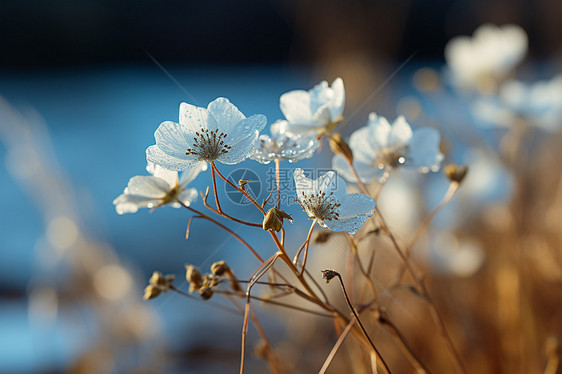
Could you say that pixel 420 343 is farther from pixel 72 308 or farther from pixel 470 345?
pixel 72 308

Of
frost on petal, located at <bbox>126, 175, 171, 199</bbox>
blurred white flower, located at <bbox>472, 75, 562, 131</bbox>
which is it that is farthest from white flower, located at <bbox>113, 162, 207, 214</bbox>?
blurred white flower, located at <bbox>472, 75, 562, 131</bbox>

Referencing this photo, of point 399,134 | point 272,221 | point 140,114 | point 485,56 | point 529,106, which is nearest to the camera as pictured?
point 272,221

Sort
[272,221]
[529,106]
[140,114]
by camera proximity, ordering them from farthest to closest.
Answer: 1. [140,114]
2. [529,106]
3. [272,221]

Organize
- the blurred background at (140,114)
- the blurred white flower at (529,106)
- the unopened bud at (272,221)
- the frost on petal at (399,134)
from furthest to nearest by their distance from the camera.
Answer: the blurred background at (140,114) → the blurred white flower at (529,106) → the frost on petal at (399,134) → the unopened bud at (272,221)

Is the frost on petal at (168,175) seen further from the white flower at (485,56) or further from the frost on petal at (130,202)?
the white flower at (485,56)

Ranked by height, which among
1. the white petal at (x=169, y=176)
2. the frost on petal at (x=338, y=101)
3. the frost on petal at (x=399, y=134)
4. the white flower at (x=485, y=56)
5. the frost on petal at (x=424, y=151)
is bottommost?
the frost on petal at (x=424, y=151)

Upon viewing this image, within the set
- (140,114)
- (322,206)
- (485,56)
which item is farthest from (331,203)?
(140,114)

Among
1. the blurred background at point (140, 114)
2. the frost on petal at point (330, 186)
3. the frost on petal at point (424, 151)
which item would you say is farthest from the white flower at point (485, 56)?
the frost on petal at point (330, 186)

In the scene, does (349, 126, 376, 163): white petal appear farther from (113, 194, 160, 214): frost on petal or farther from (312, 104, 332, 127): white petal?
(113, 194, 160, 214): frost on petal

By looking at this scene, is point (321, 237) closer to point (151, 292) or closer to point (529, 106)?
point (151, 292)
